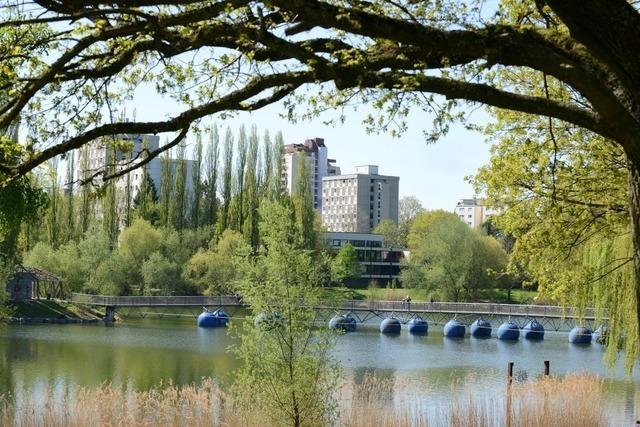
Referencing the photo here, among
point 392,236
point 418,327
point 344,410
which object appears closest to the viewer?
point 344,410

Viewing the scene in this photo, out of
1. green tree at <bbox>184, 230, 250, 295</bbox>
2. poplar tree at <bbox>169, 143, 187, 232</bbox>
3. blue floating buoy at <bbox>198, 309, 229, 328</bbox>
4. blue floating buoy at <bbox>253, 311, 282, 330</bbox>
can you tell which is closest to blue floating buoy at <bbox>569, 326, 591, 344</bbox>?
blue floating buoy at <bbox>198, 309, 229, 328</bbox>

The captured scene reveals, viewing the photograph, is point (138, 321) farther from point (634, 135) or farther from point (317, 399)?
point (634, 135)

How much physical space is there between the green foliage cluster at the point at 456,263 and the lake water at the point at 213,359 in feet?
36.3

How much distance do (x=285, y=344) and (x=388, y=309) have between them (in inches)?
1456

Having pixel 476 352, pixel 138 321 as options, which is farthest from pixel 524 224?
pixel 138 321

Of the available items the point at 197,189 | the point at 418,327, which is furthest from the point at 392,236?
the point at 418,327

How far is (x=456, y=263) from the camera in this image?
177 feet

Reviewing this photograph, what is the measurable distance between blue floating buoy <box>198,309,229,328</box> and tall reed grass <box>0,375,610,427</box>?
98.4 feet

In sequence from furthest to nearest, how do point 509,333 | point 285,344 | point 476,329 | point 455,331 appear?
point 476,329 → point 455,331 → point 509,333 → point 285,344

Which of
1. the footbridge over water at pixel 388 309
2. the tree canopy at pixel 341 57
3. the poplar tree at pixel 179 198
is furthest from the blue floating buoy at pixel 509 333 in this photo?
the tree canopy at pixel 341 57

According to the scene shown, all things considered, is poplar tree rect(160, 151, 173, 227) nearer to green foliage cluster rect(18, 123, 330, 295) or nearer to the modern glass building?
green foliage cluster rect(18, 123, 330, 295)

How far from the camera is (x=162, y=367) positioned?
25.6m

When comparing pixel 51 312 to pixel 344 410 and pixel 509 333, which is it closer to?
pixel 509 333

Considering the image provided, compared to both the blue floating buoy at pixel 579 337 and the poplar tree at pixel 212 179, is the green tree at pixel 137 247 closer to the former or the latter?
the poplar tree at pixel 212 179
